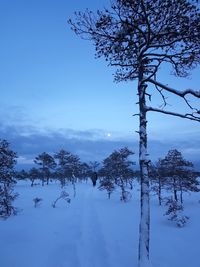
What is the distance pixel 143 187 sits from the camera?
30.1 ft

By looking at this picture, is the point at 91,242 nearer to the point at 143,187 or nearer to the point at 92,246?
the point at 92,246

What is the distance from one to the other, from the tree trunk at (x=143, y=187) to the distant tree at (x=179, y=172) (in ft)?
89.9

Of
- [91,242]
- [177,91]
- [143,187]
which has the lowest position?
[91,242]

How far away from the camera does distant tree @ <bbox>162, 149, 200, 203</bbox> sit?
35.1 m

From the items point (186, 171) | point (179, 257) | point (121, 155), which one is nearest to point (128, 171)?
point (121, 155)

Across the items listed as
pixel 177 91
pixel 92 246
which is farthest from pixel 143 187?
pixel 92 246

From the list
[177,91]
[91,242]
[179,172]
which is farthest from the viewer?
[179,172]

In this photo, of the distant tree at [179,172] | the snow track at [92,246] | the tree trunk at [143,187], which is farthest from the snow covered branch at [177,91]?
the distant tree at [179,172]

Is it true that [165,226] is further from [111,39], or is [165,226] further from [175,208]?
[111,39]

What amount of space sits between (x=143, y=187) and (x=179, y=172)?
27.7 metres

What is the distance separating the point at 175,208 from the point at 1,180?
1479cm

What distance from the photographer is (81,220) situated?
83.6ft

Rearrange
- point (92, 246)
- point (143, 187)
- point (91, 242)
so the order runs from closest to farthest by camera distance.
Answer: point (143, 187)
point (92, 246)
point (91, 242)

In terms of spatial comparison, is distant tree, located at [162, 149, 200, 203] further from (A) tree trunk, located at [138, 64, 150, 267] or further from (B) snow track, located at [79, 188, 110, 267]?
(A) tree trunk, located at [138, 64, 150, 267]
